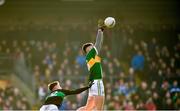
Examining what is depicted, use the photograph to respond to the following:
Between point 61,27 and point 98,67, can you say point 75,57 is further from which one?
point 98,67

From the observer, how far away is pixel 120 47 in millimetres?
28641

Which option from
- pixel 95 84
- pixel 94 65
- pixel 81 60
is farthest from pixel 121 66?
pixel 95 84

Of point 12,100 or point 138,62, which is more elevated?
point 138,62

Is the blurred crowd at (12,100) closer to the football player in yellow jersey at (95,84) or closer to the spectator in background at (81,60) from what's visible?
the spectator in background at (81,60)

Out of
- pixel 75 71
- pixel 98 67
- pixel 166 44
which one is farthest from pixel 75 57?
pixel 98 67

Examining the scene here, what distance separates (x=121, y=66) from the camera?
27.1 metres

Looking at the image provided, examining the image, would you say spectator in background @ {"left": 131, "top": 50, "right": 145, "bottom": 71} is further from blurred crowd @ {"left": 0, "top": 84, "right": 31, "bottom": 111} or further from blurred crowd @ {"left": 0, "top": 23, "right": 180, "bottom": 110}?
blurred crowd @ {"left": 0, "top": 84, "right": 31, "bottom": 111}

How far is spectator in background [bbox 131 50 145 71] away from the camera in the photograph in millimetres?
26500

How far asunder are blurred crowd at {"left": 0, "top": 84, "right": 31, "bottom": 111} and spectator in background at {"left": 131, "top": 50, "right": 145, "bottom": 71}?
4.35 metres

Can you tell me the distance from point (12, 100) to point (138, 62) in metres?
5.25

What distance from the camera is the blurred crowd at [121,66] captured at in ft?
77.9

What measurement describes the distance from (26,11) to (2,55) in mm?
5779

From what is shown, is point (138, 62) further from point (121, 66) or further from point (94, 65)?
point (94, 65)

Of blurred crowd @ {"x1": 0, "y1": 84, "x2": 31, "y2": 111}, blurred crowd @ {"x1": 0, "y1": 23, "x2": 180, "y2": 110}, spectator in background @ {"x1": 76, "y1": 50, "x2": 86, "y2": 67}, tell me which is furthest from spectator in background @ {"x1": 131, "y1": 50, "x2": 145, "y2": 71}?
blurred crowd @ {"x1": 0, "y1": 84, "x2": 31, "y2": 111}
